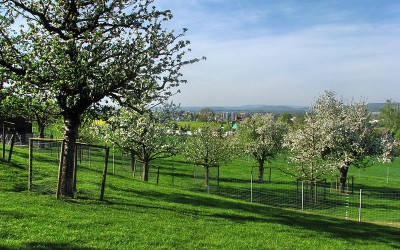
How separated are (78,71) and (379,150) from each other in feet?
98.5

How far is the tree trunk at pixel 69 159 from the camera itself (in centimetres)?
1454

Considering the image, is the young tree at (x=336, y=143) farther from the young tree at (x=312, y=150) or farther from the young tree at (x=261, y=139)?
the young tree at (x=261, y=139)

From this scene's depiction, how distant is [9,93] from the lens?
1324 cm

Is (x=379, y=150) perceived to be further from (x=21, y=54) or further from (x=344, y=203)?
(x=21, y=54)

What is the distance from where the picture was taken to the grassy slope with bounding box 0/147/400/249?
9531 millimetres

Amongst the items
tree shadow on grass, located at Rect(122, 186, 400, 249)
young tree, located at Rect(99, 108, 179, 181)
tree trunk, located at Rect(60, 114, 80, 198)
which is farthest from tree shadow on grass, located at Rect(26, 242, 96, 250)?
young tree, located at Rect(99, 108, 179, 181)

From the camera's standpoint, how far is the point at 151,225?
11.8 meters

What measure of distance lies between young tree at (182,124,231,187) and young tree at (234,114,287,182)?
295 inches

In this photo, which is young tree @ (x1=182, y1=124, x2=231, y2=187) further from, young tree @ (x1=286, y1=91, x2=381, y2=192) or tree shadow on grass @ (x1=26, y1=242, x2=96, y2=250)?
tree shadow on grass @ (x1=26, y1=242, x2=96, y2=250)

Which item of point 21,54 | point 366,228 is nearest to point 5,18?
point 21,54

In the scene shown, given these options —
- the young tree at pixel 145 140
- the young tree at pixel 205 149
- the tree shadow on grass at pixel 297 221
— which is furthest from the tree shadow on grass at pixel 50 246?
the young tree at pixel 205 149

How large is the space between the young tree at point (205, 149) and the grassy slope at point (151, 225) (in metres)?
16.4

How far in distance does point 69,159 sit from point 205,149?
21244 mm

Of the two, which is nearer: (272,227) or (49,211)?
(49,211)
